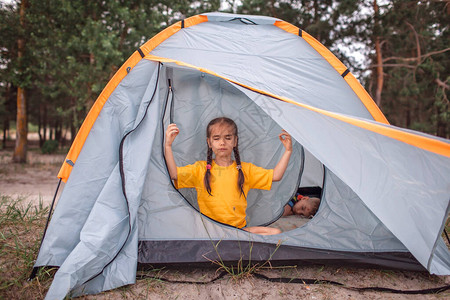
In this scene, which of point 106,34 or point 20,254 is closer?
point 20,254

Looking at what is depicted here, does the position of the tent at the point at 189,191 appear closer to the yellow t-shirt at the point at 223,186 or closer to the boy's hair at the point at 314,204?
the yellow t-shirt at the point at 223,186

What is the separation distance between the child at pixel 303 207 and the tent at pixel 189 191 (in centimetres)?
89

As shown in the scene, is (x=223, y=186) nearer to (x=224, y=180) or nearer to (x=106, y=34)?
(x=224, y=180)

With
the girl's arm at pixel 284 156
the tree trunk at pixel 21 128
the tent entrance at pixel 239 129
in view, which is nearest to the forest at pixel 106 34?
the tree trunk at pixel 21 128

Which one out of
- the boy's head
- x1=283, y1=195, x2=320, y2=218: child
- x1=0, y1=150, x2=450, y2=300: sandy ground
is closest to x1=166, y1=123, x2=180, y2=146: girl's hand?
x1=0, y1=150, x2=450, y2=300: sandy ground

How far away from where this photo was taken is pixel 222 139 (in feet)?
8.41

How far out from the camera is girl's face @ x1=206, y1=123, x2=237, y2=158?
2.55m

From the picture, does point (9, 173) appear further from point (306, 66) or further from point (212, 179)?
point (306, 66)

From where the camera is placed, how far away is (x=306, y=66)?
2.56m

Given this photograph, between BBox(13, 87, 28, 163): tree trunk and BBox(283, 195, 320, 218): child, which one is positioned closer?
BBox(283, 195, 320, 218): child

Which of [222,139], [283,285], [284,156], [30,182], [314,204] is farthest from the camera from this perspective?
[30,182]

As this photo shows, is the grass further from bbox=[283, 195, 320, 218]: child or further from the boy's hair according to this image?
the boy's hair

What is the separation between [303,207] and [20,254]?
2.54m

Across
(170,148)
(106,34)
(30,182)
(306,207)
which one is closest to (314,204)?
(306,207)
